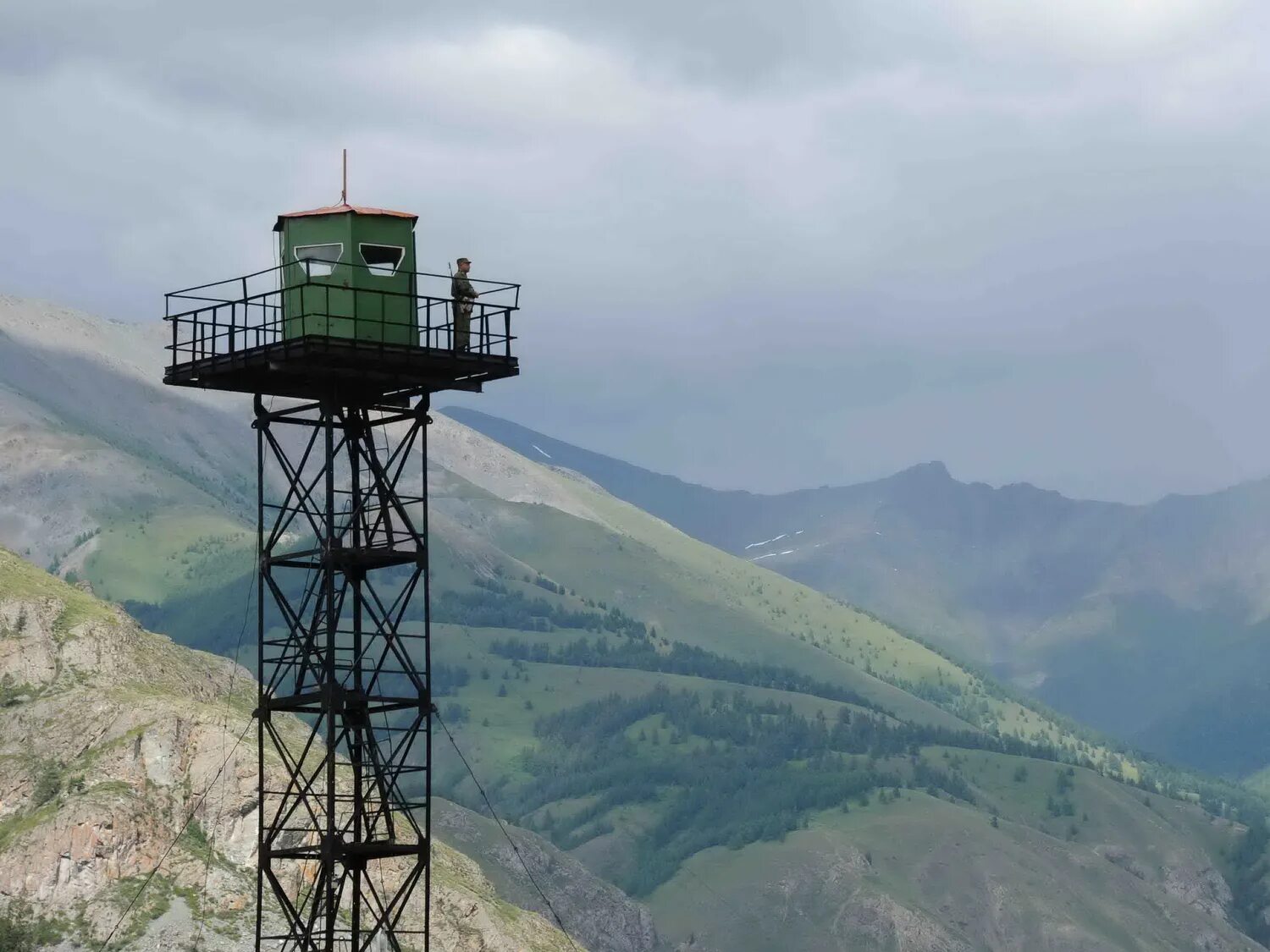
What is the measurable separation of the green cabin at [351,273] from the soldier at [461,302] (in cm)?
115

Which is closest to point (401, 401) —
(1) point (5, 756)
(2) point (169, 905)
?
(2) point (169, 905)

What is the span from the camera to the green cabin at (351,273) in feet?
195

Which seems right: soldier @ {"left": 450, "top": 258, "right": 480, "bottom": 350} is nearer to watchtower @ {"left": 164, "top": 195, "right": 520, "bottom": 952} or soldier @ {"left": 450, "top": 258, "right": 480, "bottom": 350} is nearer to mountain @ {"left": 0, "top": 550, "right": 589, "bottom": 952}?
watchtower @ {"left": 164, "top": 195, "right": 520, "bottom": 952}

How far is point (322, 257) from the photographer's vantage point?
59906 mm

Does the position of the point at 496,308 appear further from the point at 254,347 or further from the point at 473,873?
the point at 473,873

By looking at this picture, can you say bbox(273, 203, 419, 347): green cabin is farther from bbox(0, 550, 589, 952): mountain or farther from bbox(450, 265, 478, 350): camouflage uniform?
bbox(0, 550, 589, 952): mountain

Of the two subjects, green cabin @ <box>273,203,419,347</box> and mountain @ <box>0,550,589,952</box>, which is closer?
green cabin @ <box>273,203,419,347</box>

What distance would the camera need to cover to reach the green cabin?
195 ft

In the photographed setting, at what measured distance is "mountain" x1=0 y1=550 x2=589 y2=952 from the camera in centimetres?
12538

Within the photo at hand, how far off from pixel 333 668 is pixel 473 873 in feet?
341

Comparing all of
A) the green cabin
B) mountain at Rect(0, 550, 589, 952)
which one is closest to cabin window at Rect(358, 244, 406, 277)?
the green cabin

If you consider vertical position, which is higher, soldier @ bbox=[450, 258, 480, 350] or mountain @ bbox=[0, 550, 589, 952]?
soldier @ bbox=[450, 258, 480, 350]

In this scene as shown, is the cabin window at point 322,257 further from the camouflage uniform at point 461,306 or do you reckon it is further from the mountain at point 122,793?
the mountain at point 122,793

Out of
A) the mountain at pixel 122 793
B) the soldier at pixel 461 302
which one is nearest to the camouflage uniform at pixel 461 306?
the soldier at pixel 461 302
